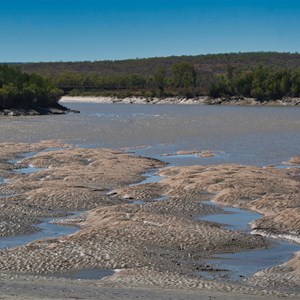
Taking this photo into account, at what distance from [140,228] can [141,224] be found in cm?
52

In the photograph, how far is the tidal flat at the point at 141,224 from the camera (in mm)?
14297

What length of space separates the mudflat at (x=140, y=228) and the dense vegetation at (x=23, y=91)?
6933 centimetres

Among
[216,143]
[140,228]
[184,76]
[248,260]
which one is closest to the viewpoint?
[248,260]

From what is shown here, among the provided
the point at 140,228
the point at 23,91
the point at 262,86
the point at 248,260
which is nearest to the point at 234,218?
the point at 140,228

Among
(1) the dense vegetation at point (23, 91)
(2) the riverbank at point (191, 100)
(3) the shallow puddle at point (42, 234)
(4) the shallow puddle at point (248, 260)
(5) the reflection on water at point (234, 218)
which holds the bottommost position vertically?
(2) the riverbank at point (191, 100)

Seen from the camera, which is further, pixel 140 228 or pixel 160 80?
pixel 160 80

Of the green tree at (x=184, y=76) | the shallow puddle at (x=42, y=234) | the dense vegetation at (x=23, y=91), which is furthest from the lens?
the green tree at (x=184, y=76)

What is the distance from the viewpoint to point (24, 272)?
1527cm

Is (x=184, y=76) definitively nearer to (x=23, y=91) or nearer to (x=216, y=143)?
(x=23, y=91)

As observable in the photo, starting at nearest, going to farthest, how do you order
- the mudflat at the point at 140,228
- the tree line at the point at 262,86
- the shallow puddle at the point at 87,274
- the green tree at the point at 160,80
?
the mudflat at the point at 140,228, the shallow puddle at the point at 87,274, the tree line at the point at 262,86, the green tree at the point at 160,80

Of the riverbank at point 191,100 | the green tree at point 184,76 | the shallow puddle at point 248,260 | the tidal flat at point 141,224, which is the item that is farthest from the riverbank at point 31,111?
the shallow puddle at point 248,260

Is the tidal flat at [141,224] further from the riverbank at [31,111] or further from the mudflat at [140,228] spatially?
the riverbank at [31,111]

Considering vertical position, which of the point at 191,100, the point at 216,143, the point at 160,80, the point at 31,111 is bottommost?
the point at 191,100

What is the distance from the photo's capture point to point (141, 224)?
64.2ft
